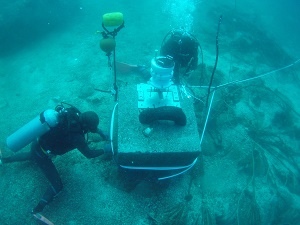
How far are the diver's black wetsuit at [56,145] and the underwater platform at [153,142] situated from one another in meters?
0.63

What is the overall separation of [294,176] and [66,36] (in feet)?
31.6

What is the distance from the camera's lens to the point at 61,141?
12.1ft

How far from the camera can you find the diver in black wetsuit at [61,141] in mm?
3598

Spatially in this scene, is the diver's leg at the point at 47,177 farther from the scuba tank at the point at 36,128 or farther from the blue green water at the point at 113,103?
the scuba tank at the point at 36,128

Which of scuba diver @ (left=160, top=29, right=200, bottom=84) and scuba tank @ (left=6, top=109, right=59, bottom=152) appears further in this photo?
scuba diver @ (left=160, top=29, right=200, bottom=84)

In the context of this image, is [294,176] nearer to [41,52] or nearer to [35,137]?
[35,137]

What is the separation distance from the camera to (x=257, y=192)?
486cm

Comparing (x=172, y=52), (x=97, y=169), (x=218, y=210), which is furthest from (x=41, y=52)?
(x=218, y=210)

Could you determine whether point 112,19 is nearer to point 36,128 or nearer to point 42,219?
point 36,128

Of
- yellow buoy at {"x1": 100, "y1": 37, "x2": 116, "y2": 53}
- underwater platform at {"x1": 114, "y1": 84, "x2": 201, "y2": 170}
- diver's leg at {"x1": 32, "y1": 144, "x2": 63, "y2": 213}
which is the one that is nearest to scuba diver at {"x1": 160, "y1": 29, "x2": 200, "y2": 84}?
underwater platform at {"x1": 114, "y1": 84, "x2": 201, "y2": 170}

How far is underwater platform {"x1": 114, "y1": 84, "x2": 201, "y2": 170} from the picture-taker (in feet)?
12.6

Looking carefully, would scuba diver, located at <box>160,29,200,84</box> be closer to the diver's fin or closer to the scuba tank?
the scuba tank

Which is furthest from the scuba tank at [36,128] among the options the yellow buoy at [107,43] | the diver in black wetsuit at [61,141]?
the yellow buoy at [107,43]

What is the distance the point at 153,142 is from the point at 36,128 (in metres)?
1.91
